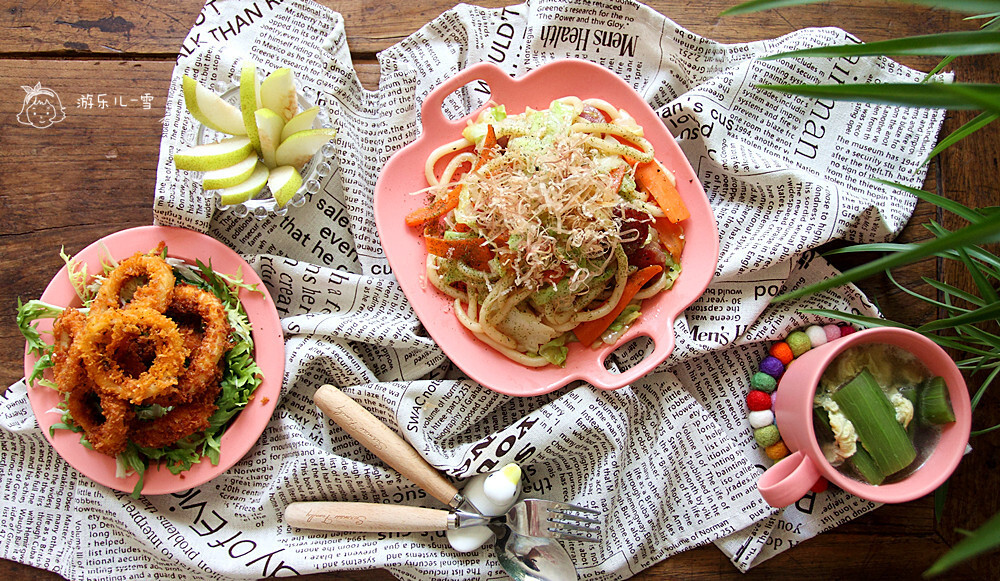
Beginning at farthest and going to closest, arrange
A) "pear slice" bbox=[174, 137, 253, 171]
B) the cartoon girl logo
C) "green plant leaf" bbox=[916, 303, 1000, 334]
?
1. the cartoon girl logo
2. "pear slice" bbox=[174, 137, 253, 171]
3. "green plant leaf" bbox=[916, 303, 1000, 334]

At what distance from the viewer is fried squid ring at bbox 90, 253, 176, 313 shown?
7.45 feet

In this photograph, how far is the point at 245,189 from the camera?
7.68ft

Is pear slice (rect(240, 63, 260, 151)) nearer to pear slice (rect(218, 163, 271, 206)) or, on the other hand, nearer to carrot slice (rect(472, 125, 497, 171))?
pear slice (rect(218, 163, 271, 206))

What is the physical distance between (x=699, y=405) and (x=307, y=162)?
1705mm

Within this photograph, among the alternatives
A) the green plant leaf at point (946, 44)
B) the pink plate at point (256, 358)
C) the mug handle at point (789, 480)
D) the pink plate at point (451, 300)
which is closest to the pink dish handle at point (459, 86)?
the pink plate at point (451, 300)

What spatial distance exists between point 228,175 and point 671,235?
1.57m

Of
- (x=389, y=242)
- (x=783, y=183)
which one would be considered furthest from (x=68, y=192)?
(x=783, y=183)

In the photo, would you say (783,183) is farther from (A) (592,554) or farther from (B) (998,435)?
(A) (592,554)

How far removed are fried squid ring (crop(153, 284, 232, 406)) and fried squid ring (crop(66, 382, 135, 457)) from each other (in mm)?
113

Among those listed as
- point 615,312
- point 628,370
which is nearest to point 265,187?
point 615,312

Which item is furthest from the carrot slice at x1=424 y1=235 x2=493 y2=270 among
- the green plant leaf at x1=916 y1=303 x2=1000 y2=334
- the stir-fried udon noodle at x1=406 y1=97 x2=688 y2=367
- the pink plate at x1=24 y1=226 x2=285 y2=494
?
the green plant leaf at x1=916 y1=303 x2=1000 y2=334

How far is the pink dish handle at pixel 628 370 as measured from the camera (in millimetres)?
2344

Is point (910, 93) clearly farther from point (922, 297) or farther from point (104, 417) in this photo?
point (104, 417)

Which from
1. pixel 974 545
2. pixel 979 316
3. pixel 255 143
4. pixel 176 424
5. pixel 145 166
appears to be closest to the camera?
pixel 974 545
